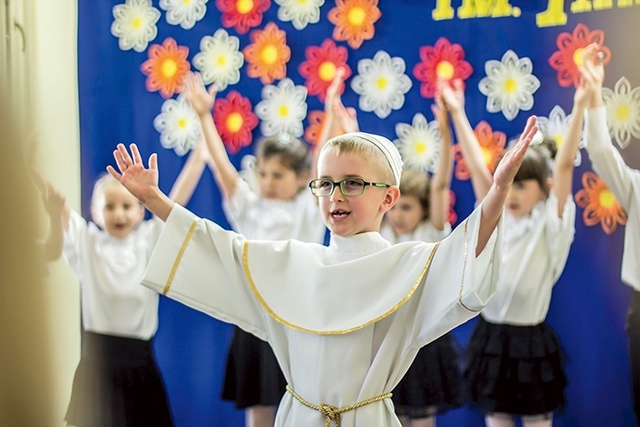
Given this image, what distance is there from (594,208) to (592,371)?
0.59 m

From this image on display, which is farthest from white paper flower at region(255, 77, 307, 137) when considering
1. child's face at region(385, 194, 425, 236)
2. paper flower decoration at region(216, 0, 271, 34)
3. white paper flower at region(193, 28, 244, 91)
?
child's face at region(385, 194, 425, 236)

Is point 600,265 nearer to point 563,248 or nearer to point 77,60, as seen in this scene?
point 563,248

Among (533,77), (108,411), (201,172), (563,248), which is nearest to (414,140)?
(533,77)

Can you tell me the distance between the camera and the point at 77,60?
297 cm

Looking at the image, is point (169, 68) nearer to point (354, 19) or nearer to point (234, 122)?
point (234, 122)

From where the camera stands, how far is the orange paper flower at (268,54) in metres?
2.91

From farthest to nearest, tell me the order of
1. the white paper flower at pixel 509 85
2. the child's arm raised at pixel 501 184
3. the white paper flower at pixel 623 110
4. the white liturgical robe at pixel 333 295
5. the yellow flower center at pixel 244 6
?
the yellow flower center at pixel 244 6
the white paper flower at pixel 509 85
the white paper flower at pixel 623 110
the white liturgical robe at pixel 333 295
the child's arm raised at pixel 501 184

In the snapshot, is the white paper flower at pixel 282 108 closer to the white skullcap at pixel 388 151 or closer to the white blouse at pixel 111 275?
the white blouse at pixel 111 275

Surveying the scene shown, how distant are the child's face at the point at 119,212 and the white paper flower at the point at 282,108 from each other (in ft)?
1.99

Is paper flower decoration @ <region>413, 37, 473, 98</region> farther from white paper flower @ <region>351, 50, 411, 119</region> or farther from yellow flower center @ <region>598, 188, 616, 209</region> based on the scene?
yellow flower center @ <region>598, 188, 616, 209</region>

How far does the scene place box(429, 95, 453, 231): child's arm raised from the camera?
2.79 metres

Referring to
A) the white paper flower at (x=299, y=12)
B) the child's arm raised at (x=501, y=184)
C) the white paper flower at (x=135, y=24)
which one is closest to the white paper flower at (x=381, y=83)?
the white paper flower at (x=299, y=12)

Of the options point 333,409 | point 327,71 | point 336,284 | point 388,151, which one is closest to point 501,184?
point 388,151

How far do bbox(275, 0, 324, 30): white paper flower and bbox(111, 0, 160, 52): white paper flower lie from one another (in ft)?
1.67
